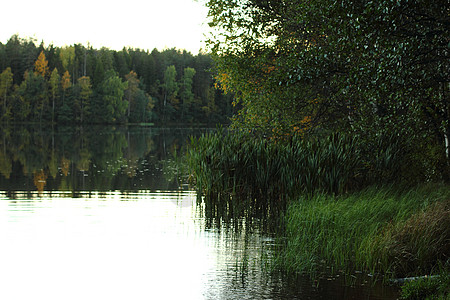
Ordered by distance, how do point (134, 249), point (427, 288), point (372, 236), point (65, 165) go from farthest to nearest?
1. point (65, 165)
2. point (134, 249)
3. point (372, 236)
4. point (427, 288)

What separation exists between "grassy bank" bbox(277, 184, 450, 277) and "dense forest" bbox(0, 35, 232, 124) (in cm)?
7552

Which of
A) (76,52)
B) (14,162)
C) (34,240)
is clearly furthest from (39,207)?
(76,52)

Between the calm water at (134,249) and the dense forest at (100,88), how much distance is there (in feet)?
233

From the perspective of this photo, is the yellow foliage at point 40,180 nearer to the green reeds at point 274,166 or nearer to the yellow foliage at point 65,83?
the green reeds at point 274,166

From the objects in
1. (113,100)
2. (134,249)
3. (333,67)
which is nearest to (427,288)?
(134,249)

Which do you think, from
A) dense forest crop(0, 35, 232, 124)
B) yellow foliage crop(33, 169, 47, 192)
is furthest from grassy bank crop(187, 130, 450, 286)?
dense forest crop(0, 35, 232, 124)

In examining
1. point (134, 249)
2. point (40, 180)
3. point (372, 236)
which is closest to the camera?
point (372, 236)

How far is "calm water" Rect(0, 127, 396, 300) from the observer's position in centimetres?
820

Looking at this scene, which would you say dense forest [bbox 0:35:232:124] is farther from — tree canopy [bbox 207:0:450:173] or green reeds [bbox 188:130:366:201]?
green reeds [bbox 188:130:366:201]

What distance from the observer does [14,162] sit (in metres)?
30.9

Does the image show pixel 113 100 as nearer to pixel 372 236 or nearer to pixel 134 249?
pixel 134 249

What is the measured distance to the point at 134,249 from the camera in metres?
10.8

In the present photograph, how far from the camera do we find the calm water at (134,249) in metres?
8.20

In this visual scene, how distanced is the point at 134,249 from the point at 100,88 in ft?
309
